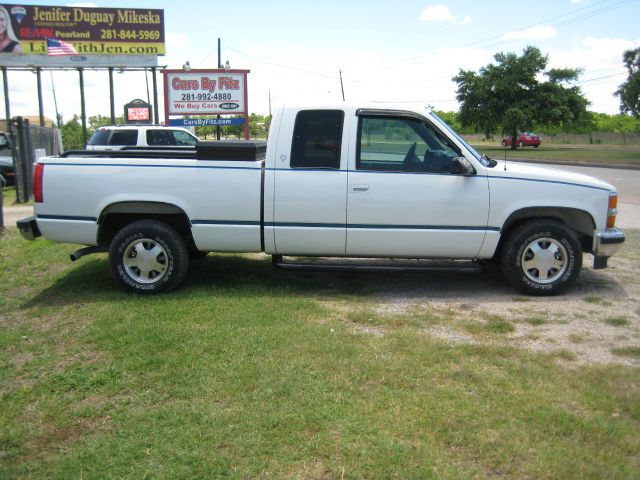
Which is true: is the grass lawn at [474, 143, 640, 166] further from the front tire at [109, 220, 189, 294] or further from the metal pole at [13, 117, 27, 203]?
the front tire at [109, 220, 189, 294]

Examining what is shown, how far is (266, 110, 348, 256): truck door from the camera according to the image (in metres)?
5.89

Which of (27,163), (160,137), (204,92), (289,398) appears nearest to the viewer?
(289,398)

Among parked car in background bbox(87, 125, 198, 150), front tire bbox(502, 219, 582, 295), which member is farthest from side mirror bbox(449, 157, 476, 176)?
parked car in background bbox(87, 125, 198, 150)

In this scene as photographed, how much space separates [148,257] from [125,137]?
34.4 ft

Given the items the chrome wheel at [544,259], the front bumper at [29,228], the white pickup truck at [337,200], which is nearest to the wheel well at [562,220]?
the white pickup truck at [337,200]

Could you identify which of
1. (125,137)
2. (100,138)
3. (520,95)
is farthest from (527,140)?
(100,138)

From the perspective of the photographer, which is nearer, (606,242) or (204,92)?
(606,242)

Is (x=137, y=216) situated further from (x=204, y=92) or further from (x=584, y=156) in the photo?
(x=584, y=156)

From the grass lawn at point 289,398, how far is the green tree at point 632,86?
99.7 ft

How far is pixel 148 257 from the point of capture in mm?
6086

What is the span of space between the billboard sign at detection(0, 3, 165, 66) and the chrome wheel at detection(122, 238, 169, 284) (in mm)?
31489

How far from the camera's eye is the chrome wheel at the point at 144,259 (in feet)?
20.0

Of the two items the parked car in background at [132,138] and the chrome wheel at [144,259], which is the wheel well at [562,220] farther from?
the parked car in background at [132,138]

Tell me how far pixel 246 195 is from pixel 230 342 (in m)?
A: 1.71
